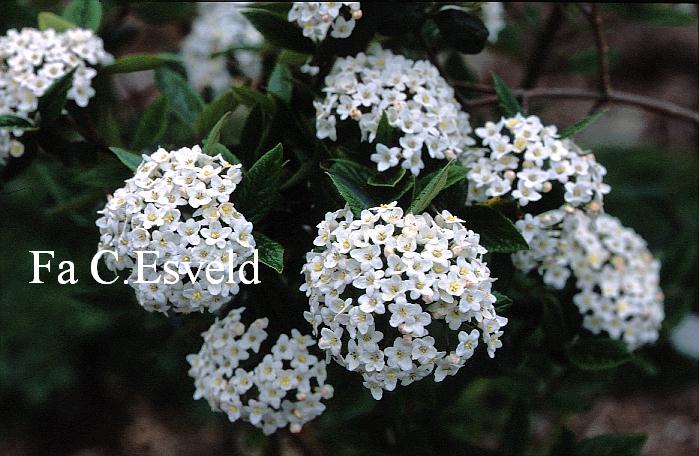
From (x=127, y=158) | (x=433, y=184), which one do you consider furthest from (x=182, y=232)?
(x=433, y=184)

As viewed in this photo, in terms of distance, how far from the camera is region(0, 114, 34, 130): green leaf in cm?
150

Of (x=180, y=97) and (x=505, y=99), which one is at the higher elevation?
(x=505, y=99)

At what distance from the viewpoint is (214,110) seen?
1.65 m

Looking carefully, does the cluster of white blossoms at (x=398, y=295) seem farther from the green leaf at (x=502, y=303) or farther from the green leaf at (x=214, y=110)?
the green leaf at (x=214, y=110)

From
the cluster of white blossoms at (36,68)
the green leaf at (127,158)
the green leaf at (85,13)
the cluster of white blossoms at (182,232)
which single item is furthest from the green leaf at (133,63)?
the cluster of white blossoms at (182,232)

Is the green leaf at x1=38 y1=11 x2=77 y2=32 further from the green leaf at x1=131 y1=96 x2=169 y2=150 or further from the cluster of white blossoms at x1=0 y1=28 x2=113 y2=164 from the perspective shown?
the green leaf at x1=131 y1=96 x2=169 y2=150

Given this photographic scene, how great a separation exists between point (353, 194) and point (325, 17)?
0.37 meters

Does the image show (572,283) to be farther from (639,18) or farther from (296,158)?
(639,18)

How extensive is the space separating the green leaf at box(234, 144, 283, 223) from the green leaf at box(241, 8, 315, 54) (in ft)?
1.14

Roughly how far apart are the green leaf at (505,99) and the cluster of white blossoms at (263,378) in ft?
1.92

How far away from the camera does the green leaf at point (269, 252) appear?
1.28 metres

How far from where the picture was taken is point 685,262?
2.12 meters

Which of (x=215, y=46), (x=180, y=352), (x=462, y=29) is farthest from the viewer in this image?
(x=215, y=46)

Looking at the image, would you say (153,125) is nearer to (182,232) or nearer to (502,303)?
(182,232)
